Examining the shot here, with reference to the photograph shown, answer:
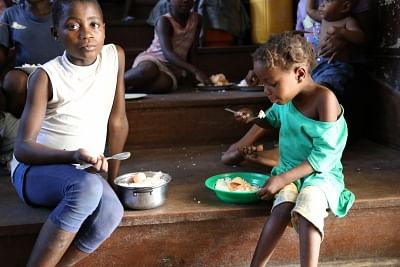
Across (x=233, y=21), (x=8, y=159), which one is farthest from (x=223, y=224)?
(x=233, y=21)

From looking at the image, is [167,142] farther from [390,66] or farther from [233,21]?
[233,21]

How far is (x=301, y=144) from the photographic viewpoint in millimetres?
1512

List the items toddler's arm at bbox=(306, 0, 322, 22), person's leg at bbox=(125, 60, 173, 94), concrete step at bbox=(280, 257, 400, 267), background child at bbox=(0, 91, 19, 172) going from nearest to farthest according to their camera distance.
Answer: concrete step at bbox=(280, 257, 400, 267), background child at bbox=(0, 91, 19, 172), toddler's arm at bbox=(306, 0, 322, 22), person's leg at bbox=(125, 60, 173, 94)

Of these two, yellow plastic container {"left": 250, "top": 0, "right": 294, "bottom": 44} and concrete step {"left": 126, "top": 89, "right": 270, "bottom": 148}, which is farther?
yellow plastic container {"left": 250, "top": 0, "right": 294, "bottom": 44}

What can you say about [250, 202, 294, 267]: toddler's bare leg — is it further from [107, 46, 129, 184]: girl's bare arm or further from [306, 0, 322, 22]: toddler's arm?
[306, 0, 322, 22]: toddler's arm

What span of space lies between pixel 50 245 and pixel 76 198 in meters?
0.15

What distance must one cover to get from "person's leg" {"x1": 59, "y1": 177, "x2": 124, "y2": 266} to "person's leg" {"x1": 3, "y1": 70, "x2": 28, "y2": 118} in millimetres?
947

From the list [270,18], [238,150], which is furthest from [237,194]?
[270,18]

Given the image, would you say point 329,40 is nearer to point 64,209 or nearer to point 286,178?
point 286,178

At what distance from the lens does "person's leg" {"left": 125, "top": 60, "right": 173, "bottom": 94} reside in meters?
2.71

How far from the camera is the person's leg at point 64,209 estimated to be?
4.23 ft

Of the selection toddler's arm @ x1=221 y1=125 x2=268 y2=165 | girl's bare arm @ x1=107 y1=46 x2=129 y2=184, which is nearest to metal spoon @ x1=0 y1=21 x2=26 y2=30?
girl's bare arm @ x1=107 y1=46 x2=129 y2=184

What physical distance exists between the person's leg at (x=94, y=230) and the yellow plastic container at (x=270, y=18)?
102 inches

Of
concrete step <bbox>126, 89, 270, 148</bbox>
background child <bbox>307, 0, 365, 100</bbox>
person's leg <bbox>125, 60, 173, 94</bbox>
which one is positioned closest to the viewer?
background child <bbox>307, 0, 365, 100</bbox>
